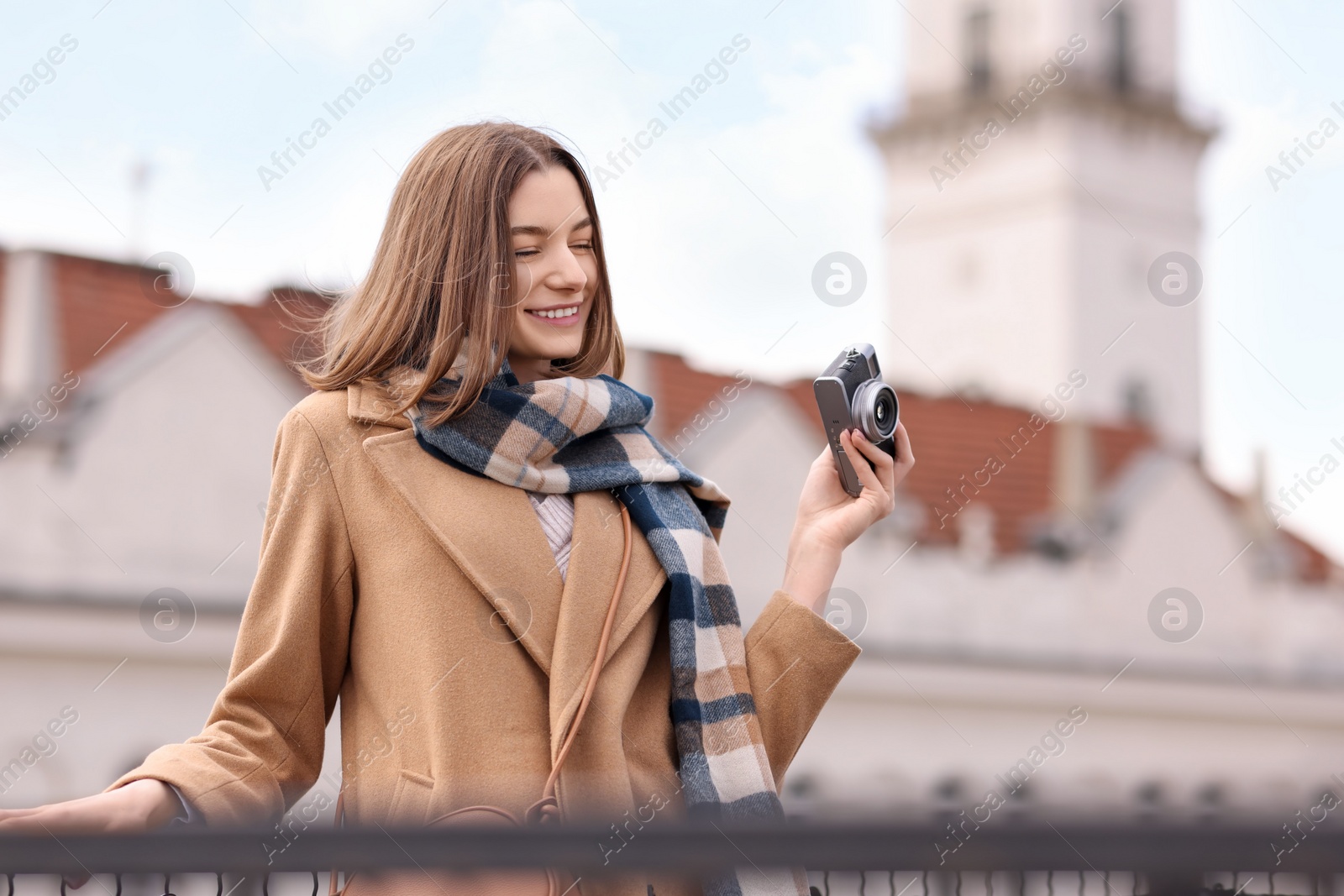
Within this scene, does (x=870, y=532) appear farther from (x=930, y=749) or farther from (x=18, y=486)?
(x=18, y=486)

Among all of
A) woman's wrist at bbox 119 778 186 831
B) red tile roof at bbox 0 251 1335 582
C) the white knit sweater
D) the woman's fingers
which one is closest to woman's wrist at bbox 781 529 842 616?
the woman's fingers

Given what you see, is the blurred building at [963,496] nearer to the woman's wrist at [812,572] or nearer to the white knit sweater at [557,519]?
the woman's wrist at [812,572]

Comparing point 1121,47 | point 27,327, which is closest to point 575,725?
point 27,327

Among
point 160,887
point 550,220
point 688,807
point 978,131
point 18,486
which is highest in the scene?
point 978,131

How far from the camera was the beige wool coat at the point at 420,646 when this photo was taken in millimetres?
1990

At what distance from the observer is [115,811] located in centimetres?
178

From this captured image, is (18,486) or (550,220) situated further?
(18,486)

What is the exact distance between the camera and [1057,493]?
27031 millimetres

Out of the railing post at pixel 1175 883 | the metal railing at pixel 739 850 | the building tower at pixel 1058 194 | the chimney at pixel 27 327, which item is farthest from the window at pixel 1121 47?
the metal railing at pixel 739 850

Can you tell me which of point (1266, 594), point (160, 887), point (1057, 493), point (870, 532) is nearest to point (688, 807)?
point (160, 887)

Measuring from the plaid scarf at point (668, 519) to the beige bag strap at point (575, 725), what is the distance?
6 cm

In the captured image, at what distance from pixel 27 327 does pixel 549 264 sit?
50.7 feet

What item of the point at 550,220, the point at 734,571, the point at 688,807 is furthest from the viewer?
the point at 734,571

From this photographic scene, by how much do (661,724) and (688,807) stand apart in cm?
15
